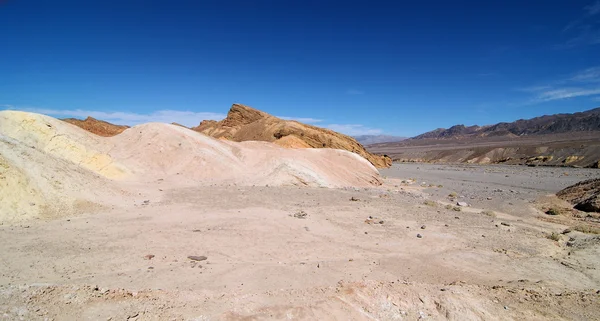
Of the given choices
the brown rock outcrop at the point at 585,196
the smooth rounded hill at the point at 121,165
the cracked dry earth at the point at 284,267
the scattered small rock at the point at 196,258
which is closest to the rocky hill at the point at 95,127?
the smooth rounded hill at the point at 121,165

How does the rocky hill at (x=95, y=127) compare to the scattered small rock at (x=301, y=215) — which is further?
the rocky hill at (x=95, y=127)

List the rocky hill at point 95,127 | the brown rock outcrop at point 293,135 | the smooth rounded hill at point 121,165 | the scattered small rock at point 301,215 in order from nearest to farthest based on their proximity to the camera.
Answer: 1. the smooth rounded hill at point 121,165
2. the scattered small rock at point 301,215
3. the brown rock outcrop at point 293,135
4. the rocky hill at point 95,127

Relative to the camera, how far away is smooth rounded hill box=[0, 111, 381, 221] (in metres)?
9.66

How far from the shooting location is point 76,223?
8.94m

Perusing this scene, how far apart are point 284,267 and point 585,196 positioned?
17553 millimetres

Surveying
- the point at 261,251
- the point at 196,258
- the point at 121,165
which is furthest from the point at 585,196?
the point at 121,165

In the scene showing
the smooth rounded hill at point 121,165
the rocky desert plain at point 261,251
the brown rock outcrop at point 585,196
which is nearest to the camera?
the rocky desert plain at point 261,251

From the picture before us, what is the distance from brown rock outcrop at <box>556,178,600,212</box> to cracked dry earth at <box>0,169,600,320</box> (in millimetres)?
4780

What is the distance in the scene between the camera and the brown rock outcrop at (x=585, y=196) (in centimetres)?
1483

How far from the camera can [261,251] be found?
7.86 m

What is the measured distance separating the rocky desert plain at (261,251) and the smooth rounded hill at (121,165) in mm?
90

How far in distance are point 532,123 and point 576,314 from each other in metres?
201

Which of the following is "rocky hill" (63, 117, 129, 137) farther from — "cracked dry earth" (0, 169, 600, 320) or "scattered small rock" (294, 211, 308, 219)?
"scattered small rock" (294, 211, 308, 219)

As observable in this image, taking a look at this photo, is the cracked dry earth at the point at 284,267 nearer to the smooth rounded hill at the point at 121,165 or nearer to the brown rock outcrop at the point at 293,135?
the smooth rounded hill at the point at 121,165
